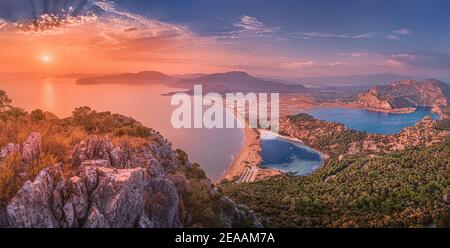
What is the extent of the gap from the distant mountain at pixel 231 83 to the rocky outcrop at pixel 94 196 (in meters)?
1.41

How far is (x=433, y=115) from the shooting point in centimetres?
2080

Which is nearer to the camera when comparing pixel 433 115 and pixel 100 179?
pixel 100 179

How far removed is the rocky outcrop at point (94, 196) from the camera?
3637 mm

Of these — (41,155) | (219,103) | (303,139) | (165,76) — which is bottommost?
(303,139)

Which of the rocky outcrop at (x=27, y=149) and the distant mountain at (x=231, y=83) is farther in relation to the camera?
the distant mountain at (x=231, y=83)

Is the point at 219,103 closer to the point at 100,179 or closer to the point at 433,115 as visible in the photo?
the point at 100,179

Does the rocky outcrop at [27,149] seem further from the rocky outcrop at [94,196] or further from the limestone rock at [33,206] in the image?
the limestone rock at [33,206]

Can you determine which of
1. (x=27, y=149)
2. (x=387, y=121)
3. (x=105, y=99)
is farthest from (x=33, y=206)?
(x=387, y=121)

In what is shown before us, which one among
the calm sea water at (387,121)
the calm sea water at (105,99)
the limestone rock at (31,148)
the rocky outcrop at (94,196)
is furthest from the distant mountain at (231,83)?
the calm sea water at (387,121)

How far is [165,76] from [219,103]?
1094mm

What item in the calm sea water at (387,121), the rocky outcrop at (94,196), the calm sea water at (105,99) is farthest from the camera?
the calm sea water at (387,121)

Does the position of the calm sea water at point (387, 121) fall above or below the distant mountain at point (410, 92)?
below
